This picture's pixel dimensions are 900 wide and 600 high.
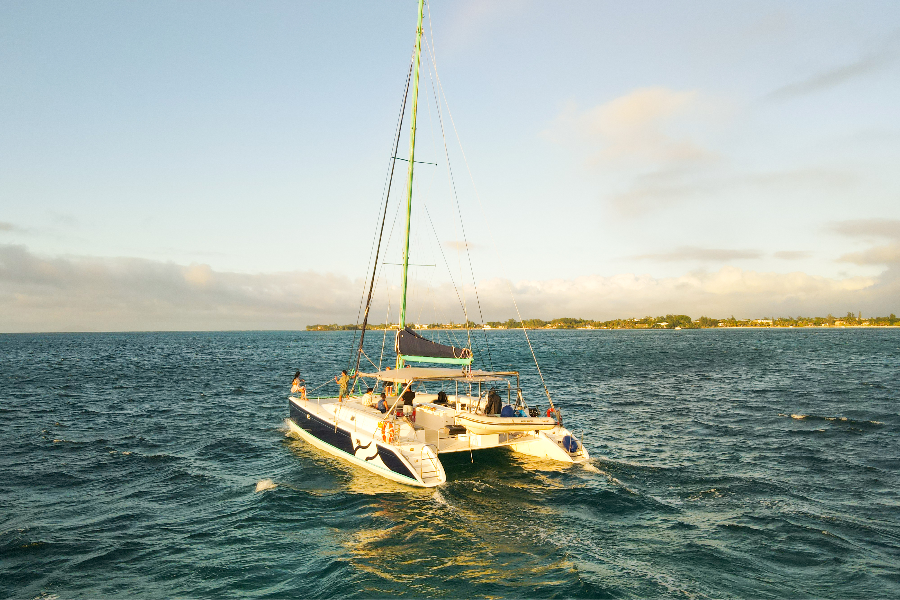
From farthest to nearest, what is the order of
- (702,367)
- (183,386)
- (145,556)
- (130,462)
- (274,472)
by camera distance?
(702,367), (183,386), (130,462), (274,472), (145,556)

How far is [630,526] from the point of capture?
1141 centimetres

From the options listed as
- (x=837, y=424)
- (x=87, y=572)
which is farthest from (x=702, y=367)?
(x=87, y=572)

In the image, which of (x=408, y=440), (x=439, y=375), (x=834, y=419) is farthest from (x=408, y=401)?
(x=834, y=419)

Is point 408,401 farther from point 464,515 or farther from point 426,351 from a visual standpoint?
point 464,515

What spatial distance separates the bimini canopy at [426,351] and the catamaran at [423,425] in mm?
36

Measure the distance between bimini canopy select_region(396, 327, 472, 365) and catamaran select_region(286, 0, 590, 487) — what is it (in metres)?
0.04

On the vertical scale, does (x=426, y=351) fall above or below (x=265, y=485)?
above

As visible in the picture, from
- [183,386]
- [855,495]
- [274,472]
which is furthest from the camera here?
[183,386]

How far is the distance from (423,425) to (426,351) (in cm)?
261

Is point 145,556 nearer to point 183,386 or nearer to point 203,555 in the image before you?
point 203,555

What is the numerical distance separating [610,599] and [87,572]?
30.6 ft

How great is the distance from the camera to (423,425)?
18156mm

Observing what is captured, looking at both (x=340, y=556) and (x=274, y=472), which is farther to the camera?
(x=274, y=472)

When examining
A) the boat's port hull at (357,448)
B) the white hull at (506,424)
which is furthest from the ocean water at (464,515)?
the white hull at (506,424)
